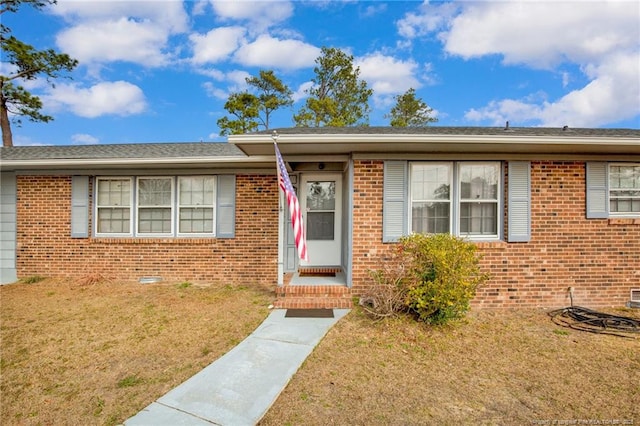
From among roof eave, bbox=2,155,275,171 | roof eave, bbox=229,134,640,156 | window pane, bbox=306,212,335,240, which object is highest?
roof eave, bbox=229,134,640,156

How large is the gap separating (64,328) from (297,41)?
63.6ft

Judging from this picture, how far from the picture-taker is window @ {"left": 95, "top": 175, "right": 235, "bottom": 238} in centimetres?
700

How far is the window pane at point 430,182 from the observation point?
5.62 m

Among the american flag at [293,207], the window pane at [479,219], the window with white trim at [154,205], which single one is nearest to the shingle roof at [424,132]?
the american flag at [293,207]

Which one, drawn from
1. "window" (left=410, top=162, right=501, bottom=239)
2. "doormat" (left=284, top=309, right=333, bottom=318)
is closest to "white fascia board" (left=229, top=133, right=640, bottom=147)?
"window" (left=410, top=162, right=501, bottom=239)

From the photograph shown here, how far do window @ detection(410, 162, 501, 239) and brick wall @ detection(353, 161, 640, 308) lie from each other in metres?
0.45

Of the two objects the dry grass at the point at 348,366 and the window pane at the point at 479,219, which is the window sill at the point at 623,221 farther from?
the window pane at the point at 479,219

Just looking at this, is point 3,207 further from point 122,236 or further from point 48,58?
point 48,58

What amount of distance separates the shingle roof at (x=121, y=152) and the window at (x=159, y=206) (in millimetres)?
558

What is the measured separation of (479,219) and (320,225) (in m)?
3.23

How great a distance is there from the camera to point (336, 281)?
5.82 metres

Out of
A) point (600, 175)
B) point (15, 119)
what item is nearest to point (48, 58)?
point (15, 119)

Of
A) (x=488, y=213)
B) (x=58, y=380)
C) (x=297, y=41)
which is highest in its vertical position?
(x=297, y=41)

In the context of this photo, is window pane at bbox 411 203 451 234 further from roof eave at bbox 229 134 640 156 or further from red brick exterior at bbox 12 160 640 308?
roof eave at bbox 229 134 640 156
